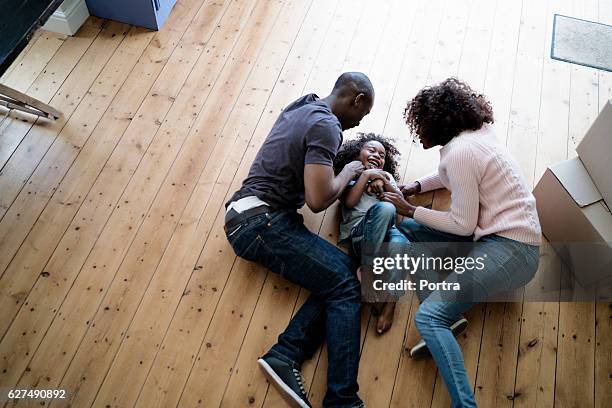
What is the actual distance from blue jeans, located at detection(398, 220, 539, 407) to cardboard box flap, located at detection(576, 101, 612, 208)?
34cm

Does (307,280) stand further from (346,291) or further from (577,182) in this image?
(577,182)

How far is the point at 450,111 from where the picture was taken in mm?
1797

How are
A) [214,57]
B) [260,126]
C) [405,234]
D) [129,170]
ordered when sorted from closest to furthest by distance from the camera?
[405,234], [129,170], [260,126], [214,57]

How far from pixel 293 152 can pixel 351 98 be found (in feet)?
0.83

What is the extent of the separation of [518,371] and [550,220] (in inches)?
21.7

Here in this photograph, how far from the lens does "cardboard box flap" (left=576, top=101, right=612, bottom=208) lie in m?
1.82

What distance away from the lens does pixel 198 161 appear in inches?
88.4

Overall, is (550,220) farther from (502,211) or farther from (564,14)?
(564,14)

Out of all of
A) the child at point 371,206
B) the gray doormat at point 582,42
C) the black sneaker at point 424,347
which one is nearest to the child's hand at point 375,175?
the child at point 371,206

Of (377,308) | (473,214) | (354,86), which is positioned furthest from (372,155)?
(377,308)

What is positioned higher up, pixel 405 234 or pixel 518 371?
pixel 405 234

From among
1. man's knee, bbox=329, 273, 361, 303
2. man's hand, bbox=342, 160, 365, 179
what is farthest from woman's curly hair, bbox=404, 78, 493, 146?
man's knee, bbox=329, 273, 361, 303

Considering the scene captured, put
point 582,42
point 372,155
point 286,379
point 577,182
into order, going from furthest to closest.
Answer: point 582,42, point 372,155, point 577,182, point 286,379

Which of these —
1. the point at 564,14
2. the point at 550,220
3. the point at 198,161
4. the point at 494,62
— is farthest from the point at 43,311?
the point at 564,14
